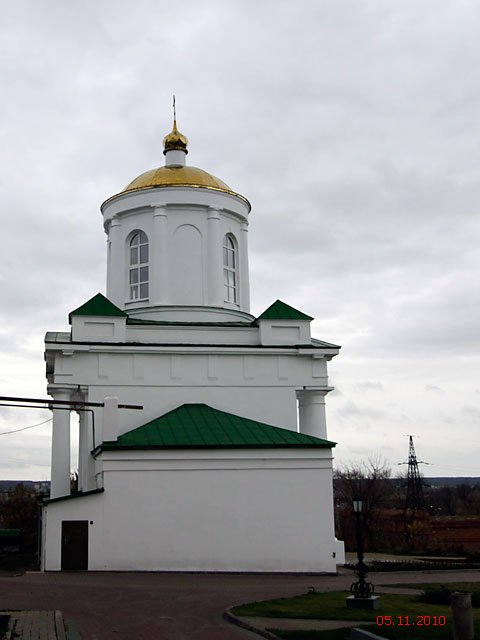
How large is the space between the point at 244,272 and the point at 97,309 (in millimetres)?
6744

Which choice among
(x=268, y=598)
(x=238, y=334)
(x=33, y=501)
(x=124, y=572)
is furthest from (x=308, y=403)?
(x=33, y=501)

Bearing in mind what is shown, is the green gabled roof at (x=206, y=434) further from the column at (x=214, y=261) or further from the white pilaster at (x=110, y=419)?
the column at (x=214, y=261)

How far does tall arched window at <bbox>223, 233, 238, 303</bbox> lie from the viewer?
2900 cm

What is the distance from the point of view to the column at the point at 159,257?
1081 inches

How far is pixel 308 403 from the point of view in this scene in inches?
1043

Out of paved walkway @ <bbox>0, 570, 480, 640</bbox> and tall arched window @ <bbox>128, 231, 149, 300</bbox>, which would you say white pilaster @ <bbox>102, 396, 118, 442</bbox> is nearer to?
paved walkway @ <bbox>0, 570, 480, 640</bbox>

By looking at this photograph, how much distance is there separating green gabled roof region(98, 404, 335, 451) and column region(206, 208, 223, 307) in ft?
16.6

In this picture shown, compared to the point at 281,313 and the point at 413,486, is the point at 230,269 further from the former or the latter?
the point at 413,486

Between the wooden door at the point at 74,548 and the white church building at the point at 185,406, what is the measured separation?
28mm

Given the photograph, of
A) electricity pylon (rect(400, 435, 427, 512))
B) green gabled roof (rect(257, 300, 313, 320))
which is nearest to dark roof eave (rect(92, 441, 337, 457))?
green gabled roof (rect(257, 300, 313, 320))

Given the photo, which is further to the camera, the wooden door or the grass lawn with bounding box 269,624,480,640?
the wooden door

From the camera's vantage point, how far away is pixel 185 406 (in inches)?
974

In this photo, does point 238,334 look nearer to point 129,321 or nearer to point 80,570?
point 129,321

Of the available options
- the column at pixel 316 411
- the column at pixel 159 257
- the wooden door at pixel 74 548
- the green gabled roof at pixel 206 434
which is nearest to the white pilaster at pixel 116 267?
the column at pixel 159 257
